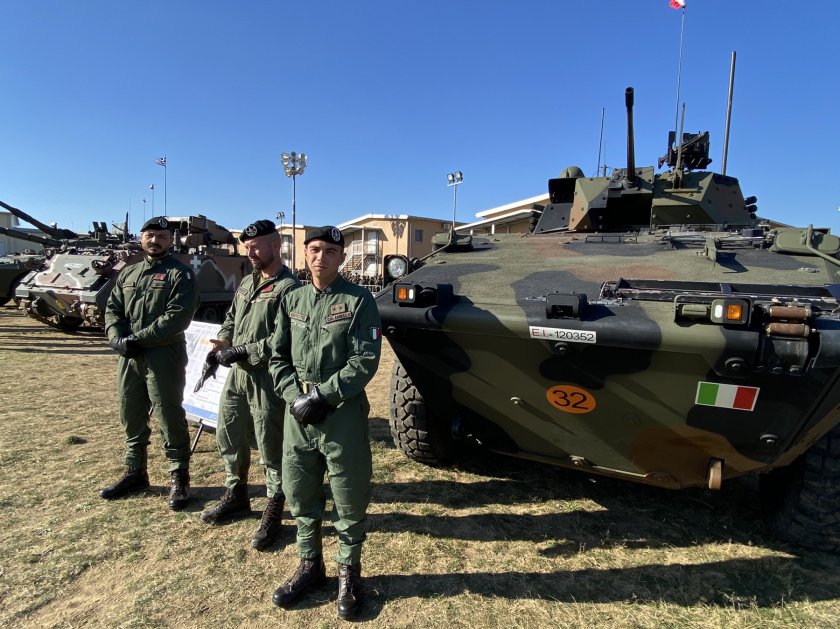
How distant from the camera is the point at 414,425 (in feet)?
13.5

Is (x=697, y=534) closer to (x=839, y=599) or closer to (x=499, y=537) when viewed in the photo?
(x=839, y=599)

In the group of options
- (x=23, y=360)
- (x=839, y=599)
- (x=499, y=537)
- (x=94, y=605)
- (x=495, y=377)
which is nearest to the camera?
(x=94, y=605)

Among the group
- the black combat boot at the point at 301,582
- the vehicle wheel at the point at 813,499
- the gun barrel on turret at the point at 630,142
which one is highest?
the gun barrel on turret at the point at 630,142

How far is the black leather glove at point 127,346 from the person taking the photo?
3441 mm

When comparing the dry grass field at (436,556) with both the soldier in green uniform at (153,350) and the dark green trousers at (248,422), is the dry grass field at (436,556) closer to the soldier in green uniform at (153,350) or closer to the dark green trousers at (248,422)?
the soldier in green uniform at (153,350)

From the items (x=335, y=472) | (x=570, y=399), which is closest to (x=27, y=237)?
(x=335, y=472)

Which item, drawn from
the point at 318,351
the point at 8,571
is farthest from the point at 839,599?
the point at 8,571

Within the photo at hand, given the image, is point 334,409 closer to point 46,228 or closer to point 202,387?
point 202,387

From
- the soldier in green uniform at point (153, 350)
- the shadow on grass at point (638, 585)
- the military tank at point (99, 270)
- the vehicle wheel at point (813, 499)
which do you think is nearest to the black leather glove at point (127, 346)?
the soldier in green uniform at point (153, 350)

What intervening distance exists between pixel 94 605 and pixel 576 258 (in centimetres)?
322

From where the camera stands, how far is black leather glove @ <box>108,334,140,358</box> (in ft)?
11.3

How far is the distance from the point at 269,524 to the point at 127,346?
1436 mm

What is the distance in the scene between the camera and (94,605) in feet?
8.41

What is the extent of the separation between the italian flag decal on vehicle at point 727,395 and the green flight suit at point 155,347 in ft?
9.91
